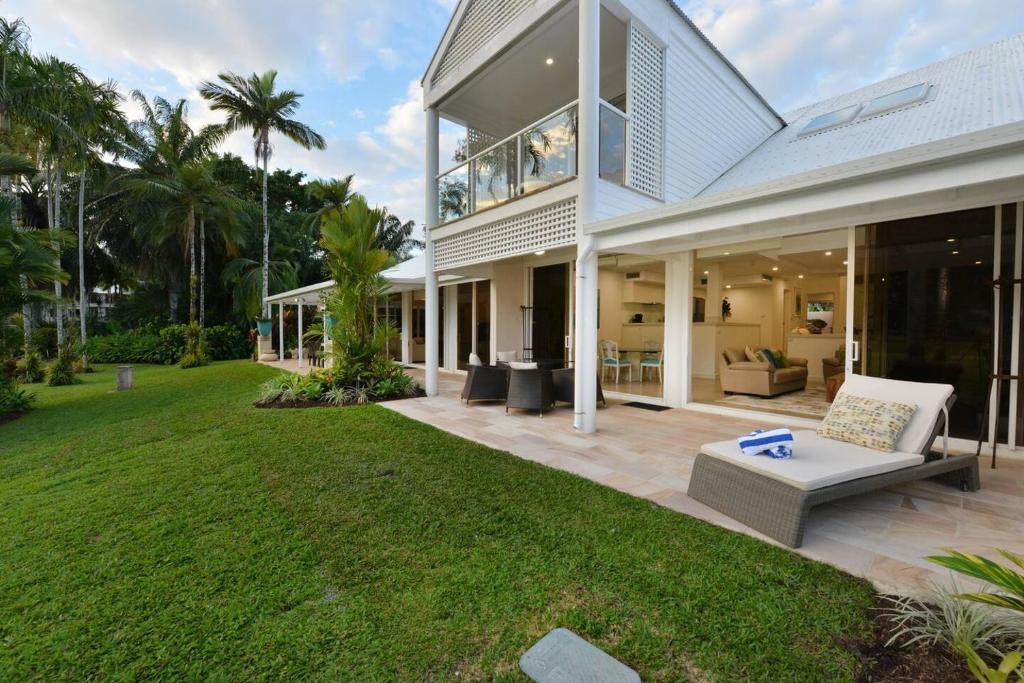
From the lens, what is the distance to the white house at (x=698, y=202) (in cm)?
423

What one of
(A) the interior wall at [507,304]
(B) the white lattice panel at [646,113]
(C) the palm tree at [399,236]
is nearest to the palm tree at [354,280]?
(A) the interior wall at [507,304]

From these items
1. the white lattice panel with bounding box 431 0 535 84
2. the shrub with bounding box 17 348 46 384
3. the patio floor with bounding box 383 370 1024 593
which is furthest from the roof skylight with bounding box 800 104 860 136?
the shrub with bounding box 17 348 46 384

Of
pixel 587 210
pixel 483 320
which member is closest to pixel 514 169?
pixel 587 210

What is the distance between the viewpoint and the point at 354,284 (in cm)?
842

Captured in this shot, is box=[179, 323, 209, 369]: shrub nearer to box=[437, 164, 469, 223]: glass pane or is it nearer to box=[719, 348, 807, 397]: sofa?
box=[437, 164, 469, 223]: glass pane

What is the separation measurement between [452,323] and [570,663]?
10886mm

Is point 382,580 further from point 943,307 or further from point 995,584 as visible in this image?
point 943,307

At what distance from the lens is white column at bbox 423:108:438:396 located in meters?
8.27

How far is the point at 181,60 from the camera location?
10.5 metres

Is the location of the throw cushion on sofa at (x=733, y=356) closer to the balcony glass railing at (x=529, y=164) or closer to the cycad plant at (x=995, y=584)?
→ the balcony glass railing at (x=529, y=164)

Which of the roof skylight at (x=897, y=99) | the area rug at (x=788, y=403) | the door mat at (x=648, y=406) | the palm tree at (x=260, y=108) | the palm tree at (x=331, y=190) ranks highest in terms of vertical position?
the palm tree at (x=260, y=108)

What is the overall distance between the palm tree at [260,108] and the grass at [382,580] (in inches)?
678

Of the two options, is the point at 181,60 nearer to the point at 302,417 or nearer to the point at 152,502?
the point at 302,417

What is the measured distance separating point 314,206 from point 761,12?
28190 millimetres
